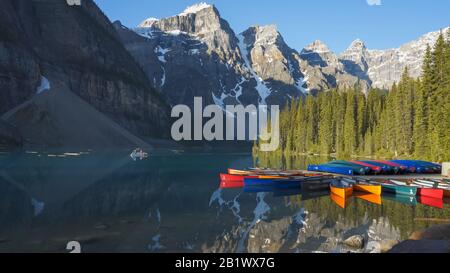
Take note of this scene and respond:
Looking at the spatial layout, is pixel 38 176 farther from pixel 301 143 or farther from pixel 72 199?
pixel 301 143

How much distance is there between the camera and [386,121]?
3260 inches

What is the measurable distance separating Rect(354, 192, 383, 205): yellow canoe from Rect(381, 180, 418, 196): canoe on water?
1.73m

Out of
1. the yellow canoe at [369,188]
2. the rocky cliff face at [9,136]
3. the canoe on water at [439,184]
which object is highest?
the rocky cliff face at [9,136]

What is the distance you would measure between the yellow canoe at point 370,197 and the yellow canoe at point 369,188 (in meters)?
0.35

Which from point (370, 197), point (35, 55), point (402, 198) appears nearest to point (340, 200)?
point (370, 197)

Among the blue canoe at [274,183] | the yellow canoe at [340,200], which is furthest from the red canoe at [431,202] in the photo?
the blue canoe at [274,183]

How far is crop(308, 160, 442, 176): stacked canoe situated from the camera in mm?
44375

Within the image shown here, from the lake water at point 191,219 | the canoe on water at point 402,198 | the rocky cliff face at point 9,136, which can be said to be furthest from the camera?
the rocky cliff face at point 9,136

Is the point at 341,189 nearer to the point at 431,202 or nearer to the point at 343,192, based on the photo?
the point at 343,192

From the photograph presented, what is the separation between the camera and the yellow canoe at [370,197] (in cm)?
3116

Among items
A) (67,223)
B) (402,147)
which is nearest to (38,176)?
(67,223)

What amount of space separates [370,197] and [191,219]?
55.2 ft

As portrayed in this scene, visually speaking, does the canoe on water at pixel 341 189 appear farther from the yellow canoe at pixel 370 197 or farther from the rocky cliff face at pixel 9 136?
the rocky cliff face at pixel 9 136

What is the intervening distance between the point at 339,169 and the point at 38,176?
36432 mm
